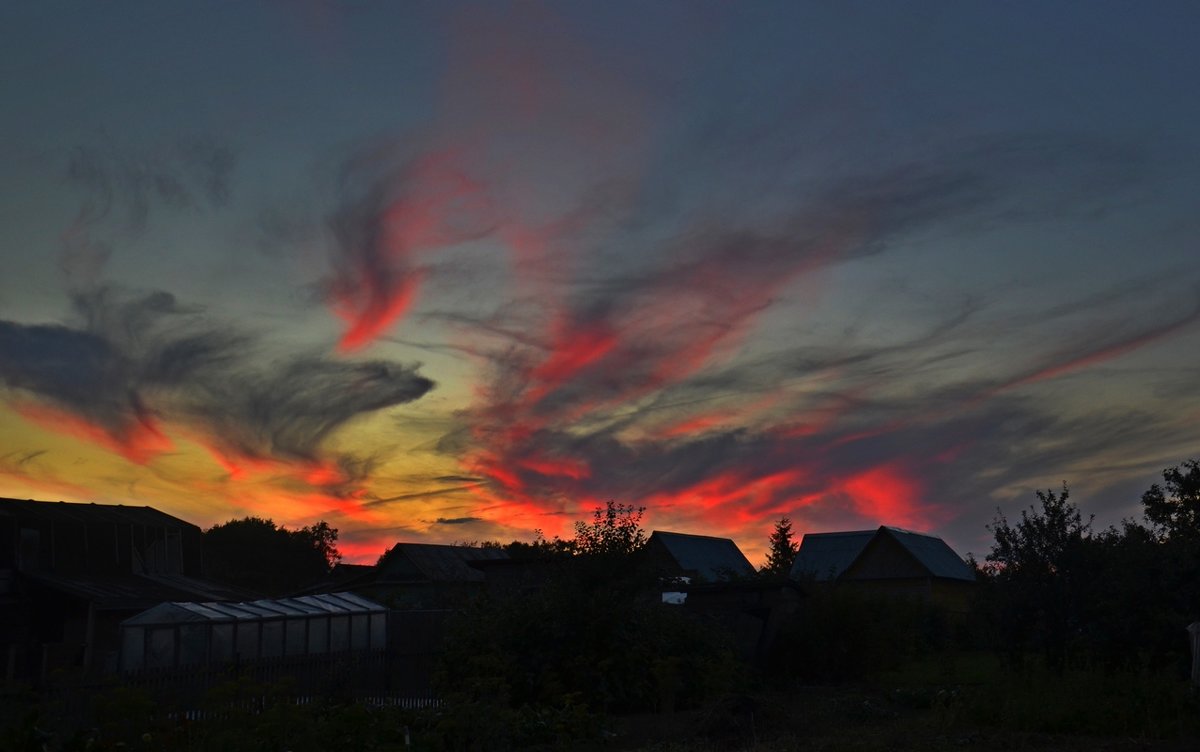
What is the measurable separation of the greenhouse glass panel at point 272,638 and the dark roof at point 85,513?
25397 mm

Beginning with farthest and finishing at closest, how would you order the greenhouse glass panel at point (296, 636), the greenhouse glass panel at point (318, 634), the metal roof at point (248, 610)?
the greenhouse glass panel at point (318, 634), the greenhouse glass panel at point (296, 636), the metal roof at point (248, 610)

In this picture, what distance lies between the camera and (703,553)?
68625mm

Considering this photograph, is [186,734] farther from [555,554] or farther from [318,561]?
[318,561]

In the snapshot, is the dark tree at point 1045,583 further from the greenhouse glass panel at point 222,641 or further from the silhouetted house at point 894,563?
the silhouetted house at point 894,563

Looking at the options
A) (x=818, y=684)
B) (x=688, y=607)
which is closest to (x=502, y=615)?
(x=688, y=607)

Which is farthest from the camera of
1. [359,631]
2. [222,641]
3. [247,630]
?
[359,631]

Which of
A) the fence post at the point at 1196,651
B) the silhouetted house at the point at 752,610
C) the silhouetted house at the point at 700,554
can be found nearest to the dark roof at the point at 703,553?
the silhouetted house at the point at 700,554

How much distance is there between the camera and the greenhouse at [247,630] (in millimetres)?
28062

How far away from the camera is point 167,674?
20.5m

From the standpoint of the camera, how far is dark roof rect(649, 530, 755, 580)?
64.5 metres

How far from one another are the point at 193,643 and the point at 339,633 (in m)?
5.61

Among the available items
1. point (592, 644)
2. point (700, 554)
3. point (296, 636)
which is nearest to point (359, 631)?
point (296, 636)

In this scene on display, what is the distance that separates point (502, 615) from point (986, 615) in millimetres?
11345

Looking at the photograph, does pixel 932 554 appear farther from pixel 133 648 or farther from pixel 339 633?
pixel 133 648
